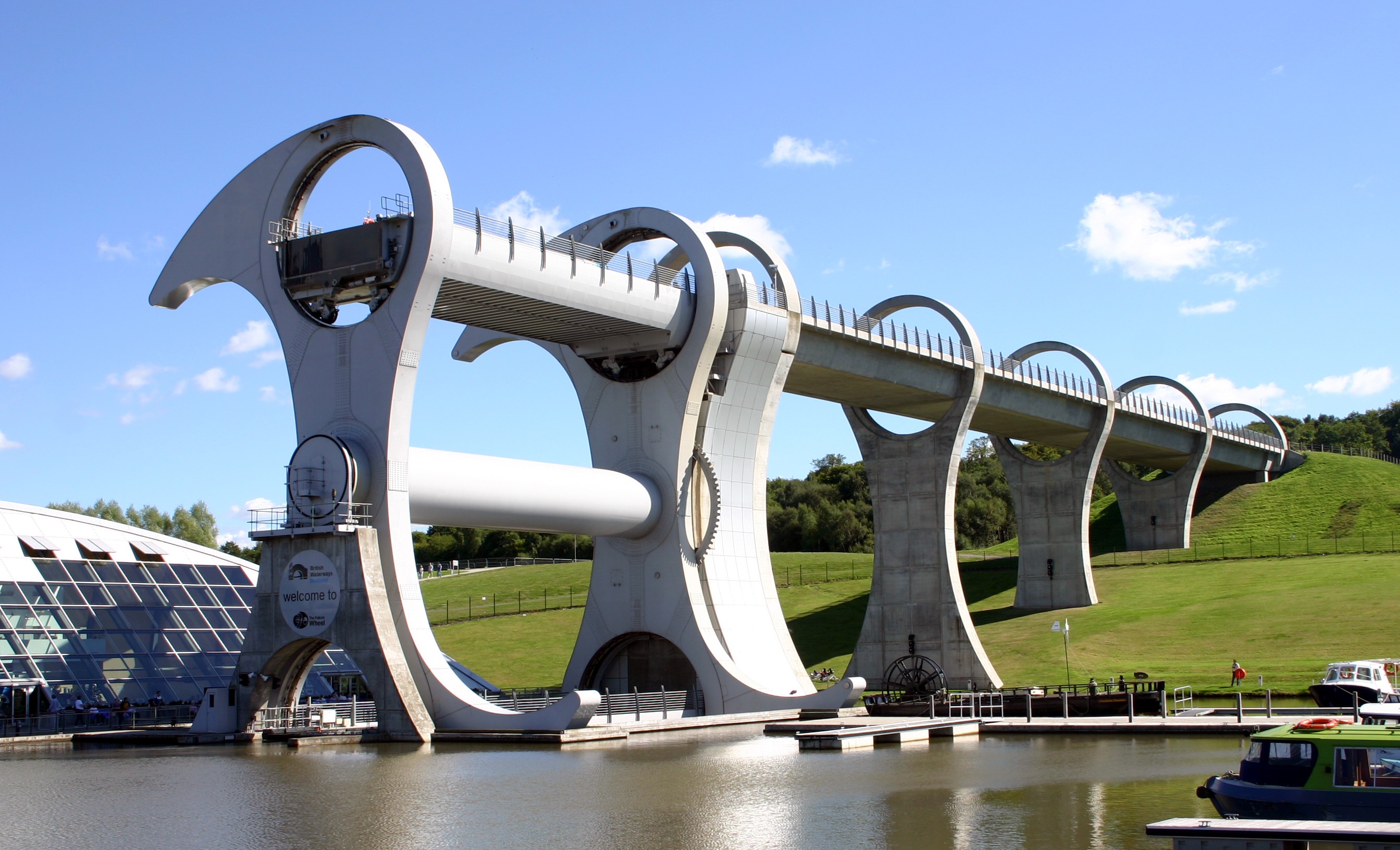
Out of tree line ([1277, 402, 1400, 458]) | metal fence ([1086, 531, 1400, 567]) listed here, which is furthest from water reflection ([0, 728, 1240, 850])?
tree line ([1277, 402, 1400, 458])

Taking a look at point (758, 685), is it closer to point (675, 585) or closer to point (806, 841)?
point (675, 585)

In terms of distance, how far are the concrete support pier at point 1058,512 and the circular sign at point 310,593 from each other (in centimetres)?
4460

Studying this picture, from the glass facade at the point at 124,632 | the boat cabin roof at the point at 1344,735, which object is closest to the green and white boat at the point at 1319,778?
the boat cabin roof at the point at 1344,735

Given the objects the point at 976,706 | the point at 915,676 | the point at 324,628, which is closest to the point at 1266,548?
the point at 915,676

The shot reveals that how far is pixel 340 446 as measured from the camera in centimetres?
3381

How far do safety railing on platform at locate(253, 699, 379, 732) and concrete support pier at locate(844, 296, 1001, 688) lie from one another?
27091 mm

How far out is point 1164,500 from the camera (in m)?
88.2

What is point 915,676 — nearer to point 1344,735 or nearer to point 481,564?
point 1344,735

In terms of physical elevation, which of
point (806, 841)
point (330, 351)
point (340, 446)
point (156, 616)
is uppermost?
point (330, 351)

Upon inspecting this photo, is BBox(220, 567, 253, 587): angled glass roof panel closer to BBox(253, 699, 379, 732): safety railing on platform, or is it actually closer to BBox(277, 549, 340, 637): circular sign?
BBox(253, 699, 379, 732): safety railing on platform

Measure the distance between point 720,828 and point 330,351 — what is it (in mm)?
21134

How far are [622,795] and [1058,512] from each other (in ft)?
182

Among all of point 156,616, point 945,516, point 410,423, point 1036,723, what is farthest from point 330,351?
point 945,516

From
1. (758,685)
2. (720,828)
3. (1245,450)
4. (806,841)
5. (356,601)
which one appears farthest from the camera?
(1245,450)
